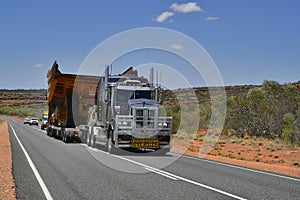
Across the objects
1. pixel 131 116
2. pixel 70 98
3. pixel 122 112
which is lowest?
pixel 131 116

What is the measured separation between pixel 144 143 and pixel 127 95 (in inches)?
101

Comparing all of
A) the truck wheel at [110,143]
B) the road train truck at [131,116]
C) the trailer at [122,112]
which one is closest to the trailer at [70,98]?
the trailer at [122,112]

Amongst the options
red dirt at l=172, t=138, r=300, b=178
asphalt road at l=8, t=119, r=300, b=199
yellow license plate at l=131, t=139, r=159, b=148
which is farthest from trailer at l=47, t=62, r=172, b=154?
red dirt at l=172, t=138, r=300, b=178

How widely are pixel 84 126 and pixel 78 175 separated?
13570 millimetres

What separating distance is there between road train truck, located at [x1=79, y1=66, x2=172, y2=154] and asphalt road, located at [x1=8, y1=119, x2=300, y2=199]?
239cm

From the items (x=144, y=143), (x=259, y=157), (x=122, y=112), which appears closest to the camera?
(x=144, y=143)

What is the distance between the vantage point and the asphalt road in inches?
347

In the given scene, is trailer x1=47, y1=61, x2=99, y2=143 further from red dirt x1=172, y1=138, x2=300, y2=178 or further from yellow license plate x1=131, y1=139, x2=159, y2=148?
yellow license plate x1=131, y1=139, x2=159, y2=148

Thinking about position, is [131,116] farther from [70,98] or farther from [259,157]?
[70,98]

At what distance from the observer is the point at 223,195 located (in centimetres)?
877

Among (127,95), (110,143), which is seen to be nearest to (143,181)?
(110,143)

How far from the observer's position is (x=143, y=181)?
10523mm

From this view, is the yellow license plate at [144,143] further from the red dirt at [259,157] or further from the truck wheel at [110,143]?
the red dirt at [259,157]

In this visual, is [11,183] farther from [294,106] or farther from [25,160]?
[294,106]
